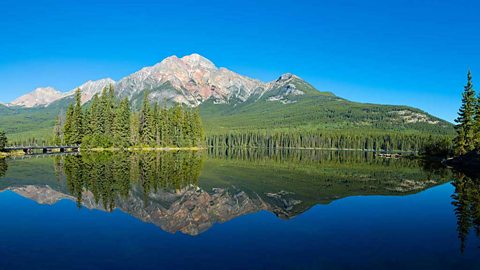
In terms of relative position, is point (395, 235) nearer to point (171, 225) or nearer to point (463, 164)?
point (171, 225)

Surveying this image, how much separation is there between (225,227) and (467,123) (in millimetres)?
87701

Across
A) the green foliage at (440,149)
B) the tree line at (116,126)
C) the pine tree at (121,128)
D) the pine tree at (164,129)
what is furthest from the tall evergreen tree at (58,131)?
the green foliage at (440,149)

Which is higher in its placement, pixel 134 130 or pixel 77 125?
pixel 77 125

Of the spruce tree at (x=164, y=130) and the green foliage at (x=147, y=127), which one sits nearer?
the green foliage at (x=147, y=127)

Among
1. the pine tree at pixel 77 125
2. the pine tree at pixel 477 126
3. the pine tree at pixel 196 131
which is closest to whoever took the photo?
the pine tree at pixel 477 126

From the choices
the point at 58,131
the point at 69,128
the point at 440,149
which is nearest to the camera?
the point at 69,128

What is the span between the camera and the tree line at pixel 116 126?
116 metres

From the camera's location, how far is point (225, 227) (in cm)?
2262

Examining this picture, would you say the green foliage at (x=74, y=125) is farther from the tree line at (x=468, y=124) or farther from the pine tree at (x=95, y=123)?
the tree line at (x=468, y=124)

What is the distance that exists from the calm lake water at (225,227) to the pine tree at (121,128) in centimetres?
7906

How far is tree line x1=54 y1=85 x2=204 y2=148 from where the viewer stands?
379 feet

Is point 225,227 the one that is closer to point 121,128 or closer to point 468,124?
point 468,124

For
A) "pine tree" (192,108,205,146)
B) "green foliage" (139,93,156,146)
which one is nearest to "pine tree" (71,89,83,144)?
"green foliage" (139,93,156,146)

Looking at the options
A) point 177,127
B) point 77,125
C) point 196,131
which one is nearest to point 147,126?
point 177,127
